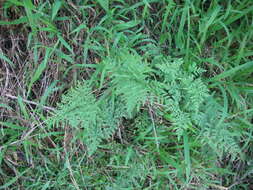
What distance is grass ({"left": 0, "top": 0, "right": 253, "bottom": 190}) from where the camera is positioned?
164cm

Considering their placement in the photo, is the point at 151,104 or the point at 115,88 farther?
the point at 115,88

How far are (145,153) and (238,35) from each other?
37.6 inches

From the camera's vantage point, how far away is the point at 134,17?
1689 millimetres

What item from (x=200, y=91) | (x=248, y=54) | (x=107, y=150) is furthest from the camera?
(x=107, y=150)

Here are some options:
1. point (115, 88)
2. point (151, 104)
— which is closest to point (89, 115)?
point (115, 88)

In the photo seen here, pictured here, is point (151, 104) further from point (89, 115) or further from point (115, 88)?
point (89, 115)

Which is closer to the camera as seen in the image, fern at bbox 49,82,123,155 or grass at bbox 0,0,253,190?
fern at bbox 49,82,123,155

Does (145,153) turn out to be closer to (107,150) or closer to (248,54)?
(107,150)

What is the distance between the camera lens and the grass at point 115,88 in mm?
1636

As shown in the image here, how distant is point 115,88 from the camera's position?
162cm

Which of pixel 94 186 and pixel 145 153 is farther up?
pixel 145 153

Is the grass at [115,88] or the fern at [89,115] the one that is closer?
the fern at [89,115]

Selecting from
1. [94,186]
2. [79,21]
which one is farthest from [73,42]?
[94,186]

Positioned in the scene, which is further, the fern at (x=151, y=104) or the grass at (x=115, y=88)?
the grass at (x=115, y=88)
